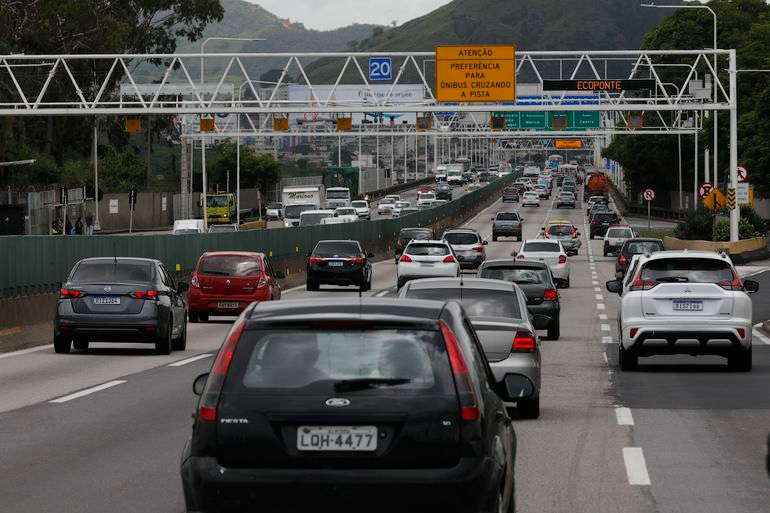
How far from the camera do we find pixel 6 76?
80438 mm

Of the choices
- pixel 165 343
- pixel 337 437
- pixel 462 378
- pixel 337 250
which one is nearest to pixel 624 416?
pixel 462 378

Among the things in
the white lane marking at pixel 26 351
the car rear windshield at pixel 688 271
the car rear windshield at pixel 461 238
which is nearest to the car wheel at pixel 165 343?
the white lane marking at pixel 26 351

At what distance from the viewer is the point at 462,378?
6.84m

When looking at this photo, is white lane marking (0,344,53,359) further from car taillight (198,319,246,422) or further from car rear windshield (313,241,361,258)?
car rear windshield (313,241,361,258)

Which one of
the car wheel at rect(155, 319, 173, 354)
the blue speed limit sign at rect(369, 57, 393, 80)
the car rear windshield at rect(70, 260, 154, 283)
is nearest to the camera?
the car rear windshield at rect(70, 260, 154, 283)

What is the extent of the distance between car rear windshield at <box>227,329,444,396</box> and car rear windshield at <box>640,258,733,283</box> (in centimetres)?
1417

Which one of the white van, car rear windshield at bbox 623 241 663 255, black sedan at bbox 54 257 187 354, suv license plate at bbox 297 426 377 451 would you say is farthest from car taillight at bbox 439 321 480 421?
the white van

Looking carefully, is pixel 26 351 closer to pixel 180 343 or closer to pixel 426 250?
pixel 180 343

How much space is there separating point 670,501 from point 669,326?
1037cm

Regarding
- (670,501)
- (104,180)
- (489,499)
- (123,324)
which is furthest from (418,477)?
(104,180)

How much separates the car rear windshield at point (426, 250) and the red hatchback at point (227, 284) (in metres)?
12.9

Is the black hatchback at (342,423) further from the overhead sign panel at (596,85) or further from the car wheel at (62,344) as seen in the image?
the overhead sign panel at (596,85)

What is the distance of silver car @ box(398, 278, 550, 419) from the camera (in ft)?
48.9

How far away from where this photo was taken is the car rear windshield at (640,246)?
151 feet
